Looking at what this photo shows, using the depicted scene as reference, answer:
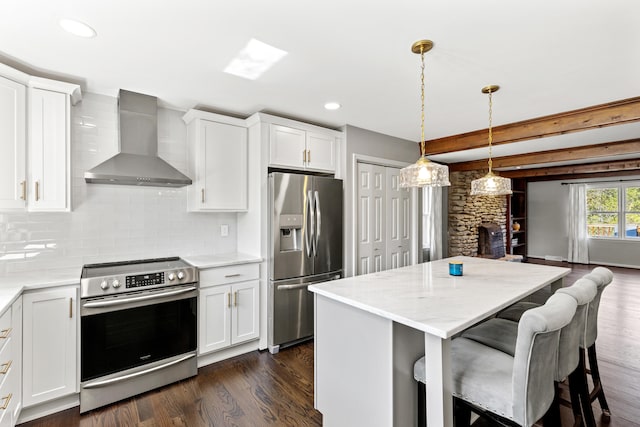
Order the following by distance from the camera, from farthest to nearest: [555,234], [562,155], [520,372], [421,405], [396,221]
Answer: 1. [555,234]
2. [562,155]
3. [396,221]
4. [421,405]
5. [520,372]

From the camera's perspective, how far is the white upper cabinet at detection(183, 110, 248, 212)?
292 cm

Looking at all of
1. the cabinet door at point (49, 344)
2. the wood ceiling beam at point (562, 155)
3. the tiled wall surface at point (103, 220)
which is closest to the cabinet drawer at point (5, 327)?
the cabinet door at point (49, 344)

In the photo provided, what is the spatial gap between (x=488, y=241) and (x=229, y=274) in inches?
218

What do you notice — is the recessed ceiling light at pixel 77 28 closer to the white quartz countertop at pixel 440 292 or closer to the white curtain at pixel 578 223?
the white quartz countertop at pixel 440 292

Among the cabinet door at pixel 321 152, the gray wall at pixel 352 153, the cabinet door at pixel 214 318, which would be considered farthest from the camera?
the gray wall at pixel 352 153

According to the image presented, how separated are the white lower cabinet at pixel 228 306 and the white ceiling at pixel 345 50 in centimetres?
163

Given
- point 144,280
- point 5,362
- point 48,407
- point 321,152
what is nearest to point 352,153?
point 321,152

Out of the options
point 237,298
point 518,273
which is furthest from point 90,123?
point 518,273

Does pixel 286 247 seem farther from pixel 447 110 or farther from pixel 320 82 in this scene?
pixel 447 110

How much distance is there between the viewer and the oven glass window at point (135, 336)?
6.97ft

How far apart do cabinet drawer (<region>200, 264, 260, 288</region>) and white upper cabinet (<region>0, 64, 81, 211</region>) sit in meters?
1.15

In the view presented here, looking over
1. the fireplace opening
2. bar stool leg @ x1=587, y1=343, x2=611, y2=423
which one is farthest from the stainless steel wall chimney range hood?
the fireplace opening

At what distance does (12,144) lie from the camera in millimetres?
2023

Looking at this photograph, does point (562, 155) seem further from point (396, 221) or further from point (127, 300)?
point (127, 300)
